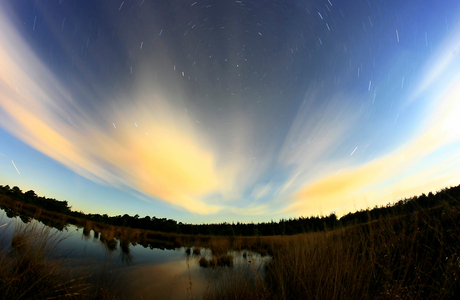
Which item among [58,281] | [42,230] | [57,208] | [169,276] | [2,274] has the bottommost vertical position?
[169,276]

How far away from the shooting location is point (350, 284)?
312cm

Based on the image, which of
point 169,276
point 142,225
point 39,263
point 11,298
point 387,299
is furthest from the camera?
point 142,225

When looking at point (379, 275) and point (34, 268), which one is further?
point (34, 268)

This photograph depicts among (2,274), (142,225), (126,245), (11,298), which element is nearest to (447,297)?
(11,298)

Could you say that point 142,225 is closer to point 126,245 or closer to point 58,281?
point 126,245

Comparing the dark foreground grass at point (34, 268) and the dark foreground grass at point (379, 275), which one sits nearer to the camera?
the dark foreground grass at point (379, 275)

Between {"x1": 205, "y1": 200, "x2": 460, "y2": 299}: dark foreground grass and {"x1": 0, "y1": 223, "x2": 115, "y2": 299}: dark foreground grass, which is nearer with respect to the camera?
{"x1": 205, "y1": 200, "x2": 460, "y2": 299}: dark foreground grass

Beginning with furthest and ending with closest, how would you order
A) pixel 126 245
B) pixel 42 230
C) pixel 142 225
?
pixel 142 225, pixel 126 245, pixel 42 230

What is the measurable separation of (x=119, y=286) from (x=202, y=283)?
120 inches

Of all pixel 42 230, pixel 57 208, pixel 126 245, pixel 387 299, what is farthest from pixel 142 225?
pixel 387 299

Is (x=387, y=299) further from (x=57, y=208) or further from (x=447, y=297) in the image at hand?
(x=57, y=208)

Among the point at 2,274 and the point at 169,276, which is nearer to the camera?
the point at 2,274

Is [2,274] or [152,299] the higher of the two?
[2,274]

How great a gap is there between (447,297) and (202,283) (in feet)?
23.8
